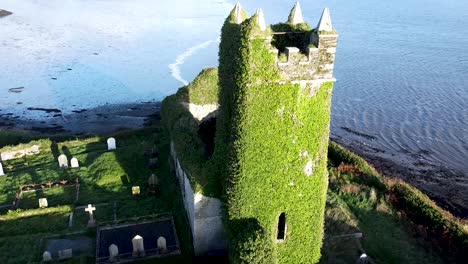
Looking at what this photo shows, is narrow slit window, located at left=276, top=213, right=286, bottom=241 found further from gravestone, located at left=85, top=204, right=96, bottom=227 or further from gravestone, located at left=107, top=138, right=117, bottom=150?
gravestone, located at left=107, top=138, right=117, bottom=150

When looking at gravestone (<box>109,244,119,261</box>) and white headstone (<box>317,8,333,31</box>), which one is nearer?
white headstone (<box>317,8,333,31</box>)

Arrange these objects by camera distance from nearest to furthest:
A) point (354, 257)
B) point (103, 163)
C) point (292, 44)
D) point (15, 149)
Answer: point (292, 44), point (354, 257), point (103, 163), point (15, 149)

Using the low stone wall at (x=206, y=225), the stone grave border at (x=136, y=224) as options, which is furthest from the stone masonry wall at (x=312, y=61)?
the stone grave border at (x=136, y=224)

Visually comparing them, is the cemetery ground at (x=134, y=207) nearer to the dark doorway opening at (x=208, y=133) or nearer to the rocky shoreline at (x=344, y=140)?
the dark doorway opening at (x=208, y=133)

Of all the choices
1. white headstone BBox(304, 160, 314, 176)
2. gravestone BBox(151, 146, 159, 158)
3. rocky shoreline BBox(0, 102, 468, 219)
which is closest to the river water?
rocky shoreline BBox(0, 102, 468, 219)

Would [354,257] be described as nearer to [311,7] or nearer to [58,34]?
[58,34]

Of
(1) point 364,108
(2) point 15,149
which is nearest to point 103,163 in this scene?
(2) point 15,149
